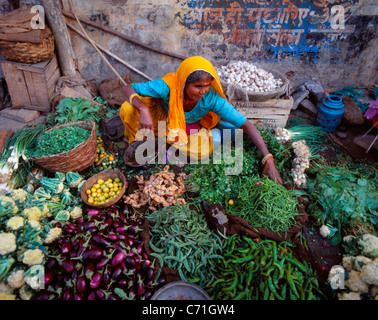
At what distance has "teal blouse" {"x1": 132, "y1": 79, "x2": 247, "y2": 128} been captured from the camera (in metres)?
2.99

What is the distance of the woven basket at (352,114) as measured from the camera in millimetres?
4074

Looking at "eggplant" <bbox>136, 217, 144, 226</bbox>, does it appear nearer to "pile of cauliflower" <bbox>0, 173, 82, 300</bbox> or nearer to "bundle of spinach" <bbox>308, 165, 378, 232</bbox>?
"pile of cauliflower" <bbox>0, 173, 82, 300</bbox>

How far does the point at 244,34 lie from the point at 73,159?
3.58 m

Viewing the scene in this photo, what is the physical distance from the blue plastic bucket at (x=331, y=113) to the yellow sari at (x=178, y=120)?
194cm

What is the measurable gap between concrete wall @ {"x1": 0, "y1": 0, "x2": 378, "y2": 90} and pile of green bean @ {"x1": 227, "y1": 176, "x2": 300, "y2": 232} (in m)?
2.94

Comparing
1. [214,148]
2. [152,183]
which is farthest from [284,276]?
[214,148]

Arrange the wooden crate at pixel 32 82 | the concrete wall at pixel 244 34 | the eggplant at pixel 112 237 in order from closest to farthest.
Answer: the eggplant at pixel 112 237 → the wooden crate at pixel 32 82 → the concrete wall at pixel 244 34

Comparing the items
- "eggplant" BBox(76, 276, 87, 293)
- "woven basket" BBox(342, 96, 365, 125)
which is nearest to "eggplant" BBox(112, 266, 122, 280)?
"eggplant" BBox(76, 276, 87, 293)

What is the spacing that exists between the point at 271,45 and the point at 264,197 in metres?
3.24

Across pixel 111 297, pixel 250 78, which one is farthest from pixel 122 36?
pixel 111 297

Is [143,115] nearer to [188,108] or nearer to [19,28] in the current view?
[188,108]

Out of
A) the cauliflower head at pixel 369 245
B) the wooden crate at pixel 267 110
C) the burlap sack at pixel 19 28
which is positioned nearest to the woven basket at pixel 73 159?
the burlap sack at pixel 19 28

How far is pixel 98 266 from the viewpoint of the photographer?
2057 mm

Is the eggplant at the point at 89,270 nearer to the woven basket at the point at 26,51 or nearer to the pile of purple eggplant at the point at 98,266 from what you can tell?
the pile of purple eggplant at the point at 98,266
